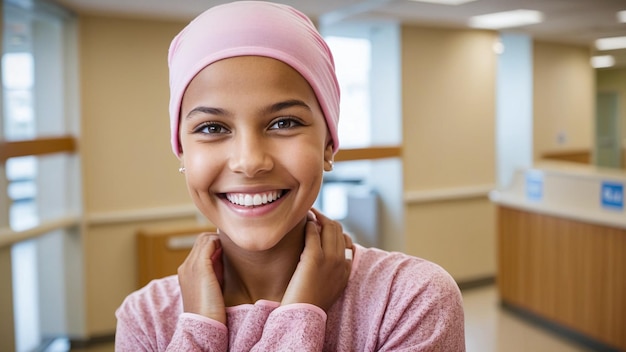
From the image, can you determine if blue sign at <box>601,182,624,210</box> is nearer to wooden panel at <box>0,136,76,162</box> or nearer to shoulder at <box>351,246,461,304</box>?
shoulder at <box>351,246,461,304</box>

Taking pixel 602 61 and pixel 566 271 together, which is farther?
pixel 602 61

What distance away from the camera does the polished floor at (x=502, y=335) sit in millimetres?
4195

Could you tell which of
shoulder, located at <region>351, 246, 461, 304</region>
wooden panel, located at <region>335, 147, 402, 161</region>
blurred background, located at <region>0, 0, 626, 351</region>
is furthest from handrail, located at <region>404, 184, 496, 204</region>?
shoulder, located at <region>351, 246, 461, 304</region>

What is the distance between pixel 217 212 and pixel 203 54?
0.25 metres

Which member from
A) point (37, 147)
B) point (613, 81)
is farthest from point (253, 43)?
point (613, 81)

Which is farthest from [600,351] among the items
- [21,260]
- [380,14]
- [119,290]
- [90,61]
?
[21,260]

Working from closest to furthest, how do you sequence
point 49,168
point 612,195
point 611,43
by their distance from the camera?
1. point 612,195
2. point 49,168
3. point 611,43

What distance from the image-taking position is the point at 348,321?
938mm

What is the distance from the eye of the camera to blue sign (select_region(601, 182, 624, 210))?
3.99 metres

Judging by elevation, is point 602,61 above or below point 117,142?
above

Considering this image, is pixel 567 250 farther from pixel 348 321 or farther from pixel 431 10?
pixel 348 321

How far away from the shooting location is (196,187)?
86 cm

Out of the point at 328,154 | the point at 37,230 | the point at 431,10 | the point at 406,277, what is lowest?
the point at 37,230

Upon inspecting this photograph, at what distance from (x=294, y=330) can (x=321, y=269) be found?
0.11m
